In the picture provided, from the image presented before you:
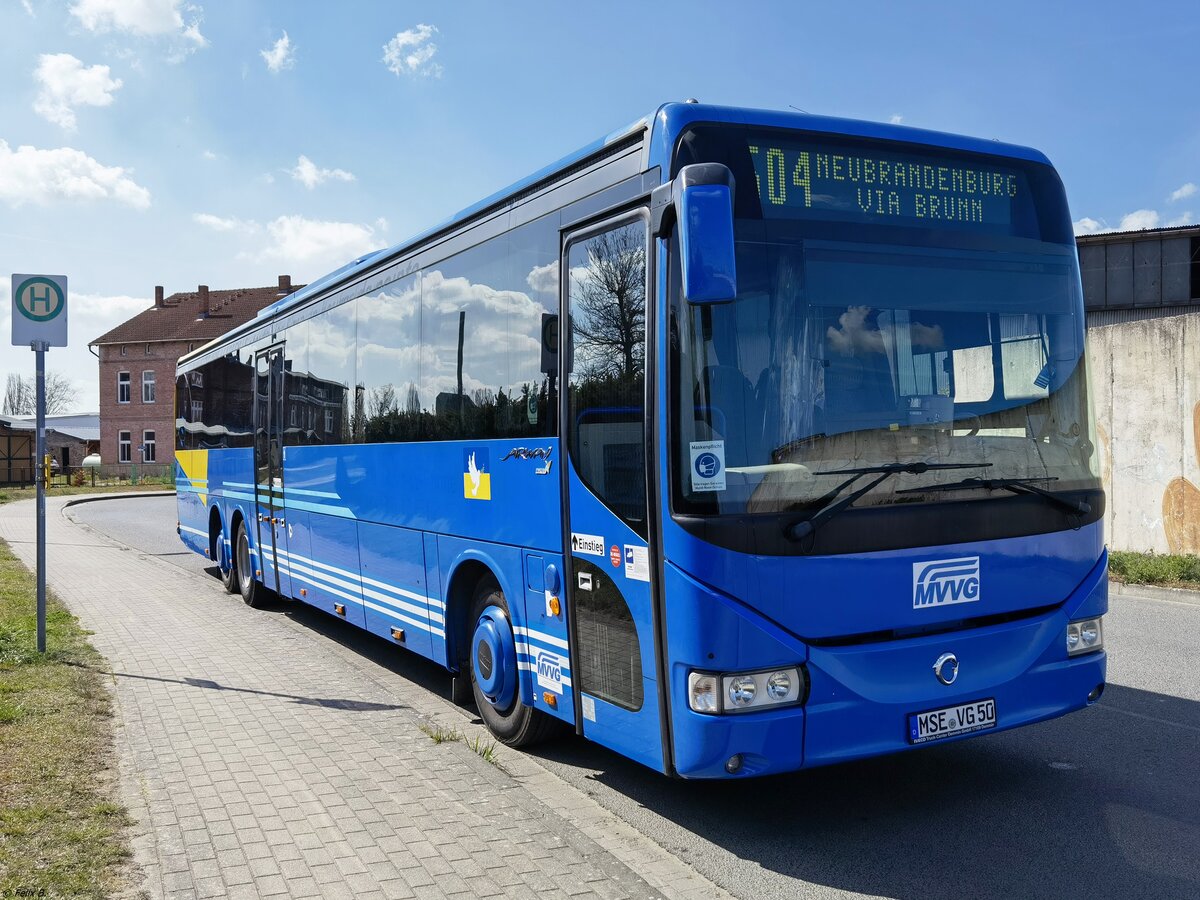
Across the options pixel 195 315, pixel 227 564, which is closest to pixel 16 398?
pixel 195 315

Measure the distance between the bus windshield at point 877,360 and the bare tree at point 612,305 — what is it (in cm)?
36

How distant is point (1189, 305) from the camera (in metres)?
32.9

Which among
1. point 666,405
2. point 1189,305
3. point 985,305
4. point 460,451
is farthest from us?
point 1189,305

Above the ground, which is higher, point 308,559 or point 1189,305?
point 1189,305

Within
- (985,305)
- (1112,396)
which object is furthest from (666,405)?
(1112,396)

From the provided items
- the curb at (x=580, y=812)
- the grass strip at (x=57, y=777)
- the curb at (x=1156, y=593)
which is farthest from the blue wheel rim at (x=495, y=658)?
the curb at (x=1156, y=593)

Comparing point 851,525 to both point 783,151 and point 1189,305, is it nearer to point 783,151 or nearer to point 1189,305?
point 783,151

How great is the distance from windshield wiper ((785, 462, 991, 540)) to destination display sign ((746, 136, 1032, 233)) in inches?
45.1

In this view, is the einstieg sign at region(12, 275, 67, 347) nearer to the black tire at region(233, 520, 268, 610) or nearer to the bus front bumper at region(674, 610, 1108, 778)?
the black tire at region(233, 520, 268, 610)

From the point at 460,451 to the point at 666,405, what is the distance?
2640mm

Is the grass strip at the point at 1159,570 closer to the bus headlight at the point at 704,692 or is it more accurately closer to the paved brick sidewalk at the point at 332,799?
the paved brick sidewalk at the point at 332,799

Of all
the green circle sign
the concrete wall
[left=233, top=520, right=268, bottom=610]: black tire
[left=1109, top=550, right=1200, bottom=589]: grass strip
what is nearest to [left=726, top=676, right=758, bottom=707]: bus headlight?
the green circle sign

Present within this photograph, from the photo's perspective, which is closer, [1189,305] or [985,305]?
[985,305]

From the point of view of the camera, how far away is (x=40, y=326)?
9.29 metres
